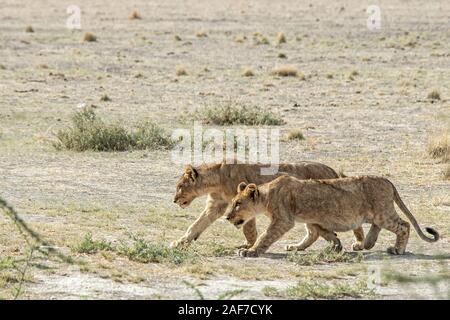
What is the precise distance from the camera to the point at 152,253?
10898 mm

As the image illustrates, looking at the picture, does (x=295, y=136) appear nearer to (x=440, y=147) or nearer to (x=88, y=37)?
(x=440, y=147)

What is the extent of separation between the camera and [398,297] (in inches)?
368

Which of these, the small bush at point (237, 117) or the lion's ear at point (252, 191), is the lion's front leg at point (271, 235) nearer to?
the lion's ear at point (252, 191)

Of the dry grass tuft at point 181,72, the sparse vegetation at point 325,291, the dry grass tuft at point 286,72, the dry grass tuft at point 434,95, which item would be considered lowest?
the dry grass tuft at point 181,72

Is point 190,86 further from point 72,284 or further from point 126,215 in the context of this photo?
point 72,284

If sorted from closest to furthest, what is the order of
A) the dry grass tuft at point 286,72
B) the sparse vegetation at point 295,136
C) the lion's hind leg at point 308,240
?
1. the lion's hind leg at point 308,240
2. the sparse vegetation at point 295,136
3. the dry grass tuft at point 286,72

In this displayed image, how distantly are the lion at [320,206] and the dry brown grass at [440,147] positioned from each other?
23.5ft

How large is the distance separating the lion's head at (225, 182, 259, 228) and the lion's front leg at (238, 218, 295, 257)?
28 centimetres

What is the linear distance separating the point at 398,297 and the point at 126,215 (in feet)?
16.8

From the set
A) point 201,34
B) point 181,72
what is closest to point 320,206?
point 181,72

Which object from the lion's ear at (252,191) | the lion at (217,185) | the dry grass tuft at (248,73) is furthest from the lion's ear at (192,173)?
the dry grass tuft at (248,73)

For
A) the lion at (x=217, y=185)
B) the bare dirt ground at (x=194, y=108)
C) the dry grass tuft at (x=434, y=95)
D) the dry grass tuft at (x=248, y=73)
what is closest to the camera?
the bare dirt ground at (x=194, y=108)

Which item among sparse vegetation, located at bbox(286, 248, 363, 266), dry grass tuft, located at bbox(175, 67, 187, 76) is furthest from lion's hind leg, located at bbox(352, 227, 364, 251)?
dry grass tuft, located at bbox(175, 67, 187, 76)

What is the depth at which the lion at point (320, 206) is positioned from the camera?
1128 centimetres
